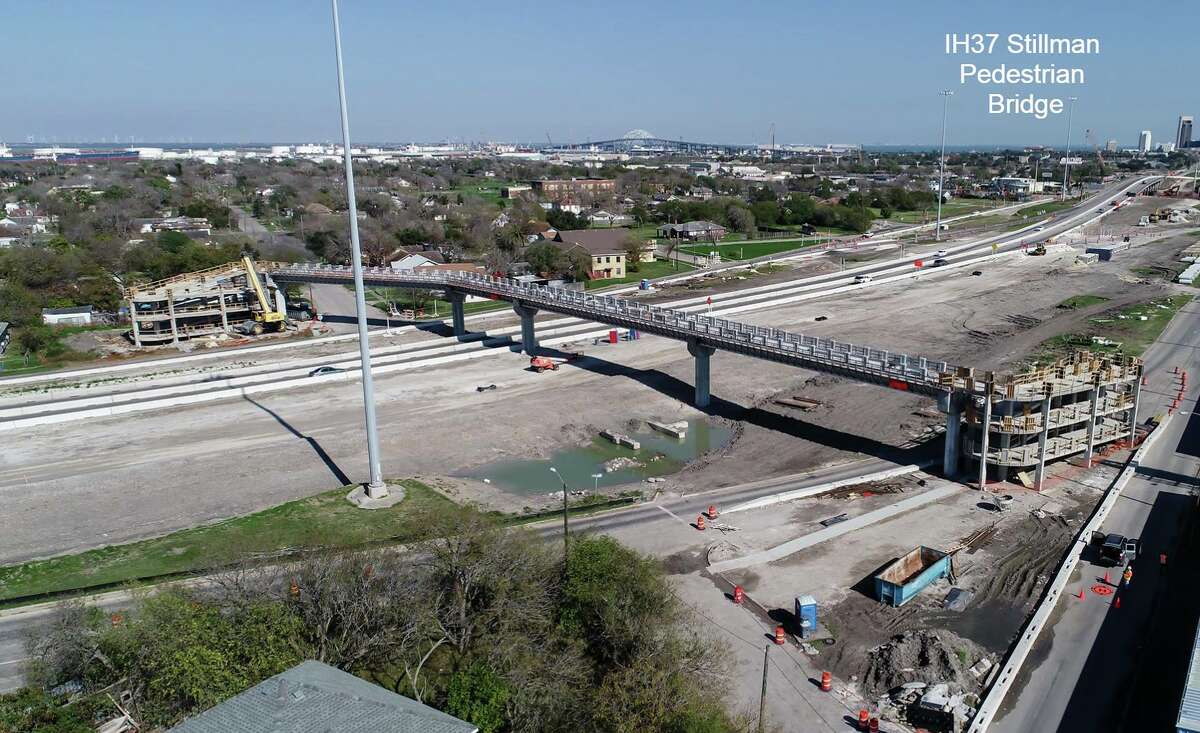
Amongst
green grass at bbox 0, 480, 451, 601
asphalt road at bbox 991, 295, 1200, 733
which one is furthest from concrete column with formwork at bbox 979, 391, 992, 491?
green grass at bbox 0, 480, 451, 601

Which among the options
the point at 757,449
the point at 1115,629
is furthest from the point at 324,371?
the point at 1115,629

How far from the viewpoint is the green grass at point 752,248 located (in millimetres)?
125875

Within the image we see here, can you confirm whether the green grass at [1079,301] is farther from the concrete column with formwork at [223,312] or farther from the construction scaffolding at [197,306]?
the concrete column with formwork at [223,312]

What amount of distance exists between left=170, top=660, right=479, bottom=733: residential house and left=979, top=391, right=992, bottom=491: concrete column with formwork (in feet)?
104

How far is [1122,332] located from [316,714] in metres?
78.8

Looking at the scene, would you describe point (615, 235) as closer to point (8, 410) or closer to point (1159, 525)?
point (8, 410)

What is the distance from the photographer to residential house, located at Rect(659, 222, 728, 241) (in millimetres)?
137500

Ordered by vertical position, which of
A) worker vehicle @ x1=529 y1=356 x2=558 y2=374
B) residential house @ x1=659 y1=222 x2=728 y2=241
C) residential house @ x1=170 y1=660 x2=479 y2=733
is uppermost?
residential house @ x1=659 y1=222 x2=728 y2=241

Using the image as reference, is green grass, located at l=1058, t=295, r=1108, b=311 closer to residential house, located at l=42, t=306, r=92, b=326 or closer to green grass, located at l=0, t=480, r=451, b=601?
green grass, located at l=0, t=480, r=451, b=601

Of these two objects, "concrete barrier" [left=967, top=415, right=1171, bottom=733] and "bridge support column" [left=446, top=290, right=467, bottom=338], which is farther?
"bridge support column" [left=446, top=290, right=467, bottom=338]

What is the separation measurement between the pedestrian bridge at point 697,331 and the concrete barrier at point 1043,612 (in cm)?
920

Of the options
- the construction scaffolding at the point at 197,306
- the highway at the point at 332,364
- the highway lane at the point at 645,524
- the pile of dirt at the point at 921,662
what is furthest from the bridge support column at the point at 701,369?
the construction scaffolding at the point at 197,306

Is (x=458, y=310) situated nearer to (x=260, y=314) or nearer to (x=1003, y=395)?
(x=260, y=314)

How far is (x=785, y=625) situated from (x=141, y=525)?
3185 centimetres
